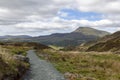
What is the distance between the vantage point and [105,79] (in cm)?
2831

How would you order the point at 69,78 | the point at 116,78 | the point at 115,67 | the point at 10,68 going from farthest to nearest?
the point at 115,67 < the point at 69,78 < the point at 116,78 < the point at 10,68

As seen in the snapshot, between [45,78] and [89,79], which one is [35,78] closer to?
[45,78]

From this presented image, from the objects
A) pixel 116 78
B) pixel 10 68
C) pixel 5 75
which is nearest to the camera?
pixel 5 75

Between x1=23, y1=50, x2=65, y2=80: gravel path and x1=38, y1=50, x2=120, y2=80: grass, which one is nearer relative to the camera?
x1=23, y1=50, x2=65, y2=80: gravel path

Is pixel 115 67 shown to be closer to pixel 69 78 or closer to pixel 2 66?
pixel 69 78

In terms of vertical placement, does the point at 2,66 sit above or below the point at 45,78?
above

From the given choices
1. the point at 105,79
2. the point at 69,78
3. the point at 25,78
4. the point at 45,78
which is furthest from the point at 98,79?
the point at 25,78

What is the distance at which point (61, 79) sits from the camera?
1131 inches

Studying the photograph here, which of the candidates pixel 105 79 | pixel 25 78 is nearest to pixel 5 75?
pixel 25 78

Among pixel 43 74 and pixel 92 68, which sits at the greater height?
pixel 43 74

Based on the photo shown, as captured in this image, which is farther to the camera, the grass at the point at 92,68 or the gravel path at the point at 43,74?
the grass at the point at 92,68

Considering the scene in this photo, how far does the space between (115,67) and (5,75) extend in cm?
1895

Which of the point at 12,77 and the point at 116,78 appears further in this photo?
the point at 116,78

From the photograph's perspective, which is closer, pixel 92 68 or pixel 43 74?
pixel 43 74
